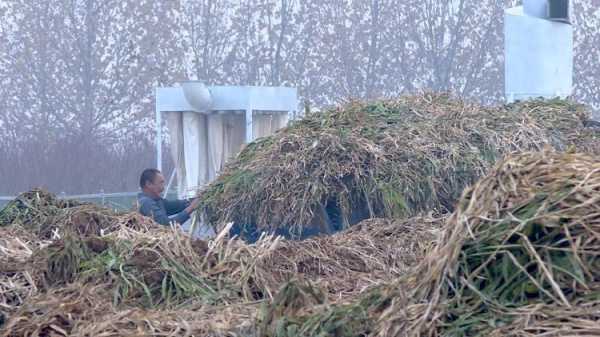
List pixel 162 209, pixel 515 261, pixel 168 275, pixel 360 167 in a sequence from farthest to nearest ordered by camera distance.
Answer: pixel 162 209, pixel 360 167, pixel 168 275, pixel 515 261

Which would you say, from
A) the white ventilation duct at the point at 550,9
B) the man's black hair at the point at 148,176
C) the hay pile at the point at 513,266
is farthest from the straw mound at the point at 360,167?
the hay pile at the point at 513,266

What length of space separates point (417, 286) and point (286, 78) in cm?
2056

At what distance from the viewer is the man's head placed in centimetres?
923

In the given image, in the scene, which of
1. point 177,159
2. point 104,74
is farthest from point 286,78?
point 177,159

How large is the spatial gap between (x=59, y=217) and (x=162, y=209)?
205 cm

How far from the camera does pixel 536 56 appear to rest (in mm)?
10438

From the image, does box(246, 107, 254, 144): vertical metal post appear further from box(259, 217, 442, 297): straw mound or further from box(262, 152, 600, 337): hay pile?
box(262, 152, 600, 337): hay pile

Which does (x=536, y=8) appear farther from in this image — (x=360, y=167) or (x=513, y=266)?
(x=513, y=266)

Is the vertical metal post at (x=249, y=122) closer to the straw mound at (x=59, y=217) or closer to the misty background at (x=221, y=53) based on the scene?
the straw mound at (x=59, y=217)

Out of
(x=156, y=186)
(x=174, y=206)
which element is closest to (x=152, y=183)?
(x=156, y=186)

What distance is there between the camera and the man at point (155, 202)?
8875 mm

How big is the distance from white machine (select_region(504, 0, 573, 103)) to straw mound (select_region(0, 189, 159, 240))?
4.96 meters

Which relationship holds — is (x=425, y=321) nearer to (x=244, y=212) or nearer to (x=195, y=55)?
(x=244, y=212)

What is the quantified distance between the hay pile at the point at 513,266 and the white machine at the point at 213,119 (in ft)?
25.5
